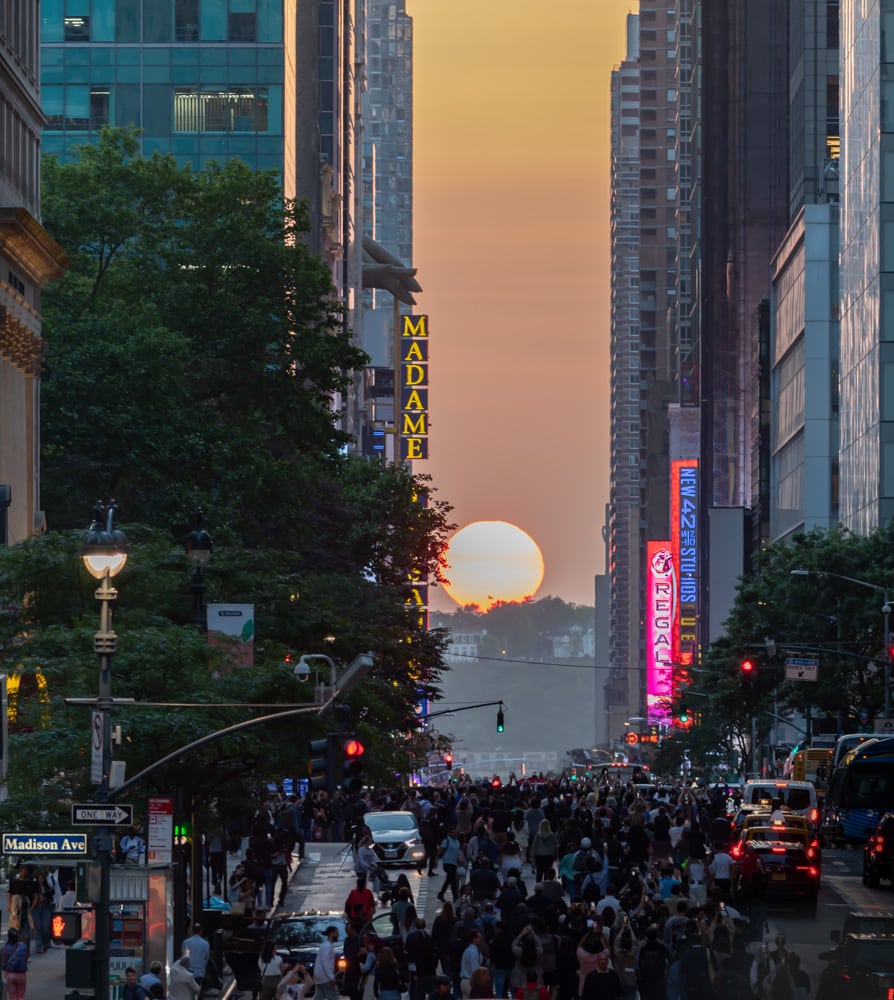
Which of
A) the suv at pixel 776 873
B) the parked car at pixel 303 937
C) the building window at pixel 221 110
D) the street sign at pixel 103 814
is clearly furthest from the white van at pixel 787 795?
the building window at pixel 221 110

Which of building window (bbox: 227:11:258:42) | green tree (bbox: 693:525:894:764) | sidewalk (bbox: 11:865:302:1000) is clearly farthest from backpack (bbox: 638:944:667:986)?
building window (bbox: 227:11:258:42)

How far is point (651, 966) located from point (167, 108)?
3872 inches

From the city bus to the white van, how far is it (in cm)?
82

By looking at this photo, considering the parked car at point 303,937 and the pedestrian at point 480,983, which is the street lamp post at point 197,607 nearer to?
the parked car at point 303,937

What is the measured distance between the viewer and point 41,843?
29.2 meters

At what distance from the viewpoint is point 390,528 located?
87.3 metres

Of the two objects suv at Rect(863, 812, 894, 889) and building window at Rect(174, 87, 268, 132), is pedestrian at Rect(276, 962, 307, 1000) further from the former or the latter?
building window at Rect(174, 87, 268, 132)

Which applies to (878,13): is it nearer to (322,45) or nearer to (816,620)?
(816,620)

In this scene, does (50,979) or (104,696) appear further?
(50,979)

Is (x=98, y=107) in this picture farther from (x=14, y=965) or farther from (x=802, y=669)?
(x=14, y=965)

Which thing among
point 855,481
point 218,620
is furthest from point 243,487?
point 855,481

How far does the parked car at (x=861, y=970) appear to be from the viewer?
25641 millimetres

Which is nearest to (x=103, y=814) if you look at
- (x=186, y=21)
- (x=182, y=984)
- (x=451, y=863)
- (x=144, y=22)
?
(x=182, y=984)

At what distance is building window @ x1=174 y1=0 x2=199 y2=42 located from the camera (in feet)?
398
